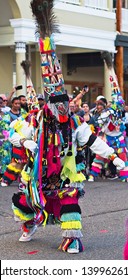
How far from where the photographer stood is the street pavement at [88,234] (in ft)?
17.3

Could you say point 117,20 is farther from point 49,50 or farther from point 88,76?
point 49,50

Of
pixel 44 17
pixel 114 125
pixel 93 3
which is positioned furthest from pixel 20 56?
pixel 44 17

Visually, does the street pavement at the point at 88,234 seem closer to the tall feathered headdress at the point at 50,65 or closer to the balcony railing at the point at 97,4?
the tall feathered headdress at the point at 50,65

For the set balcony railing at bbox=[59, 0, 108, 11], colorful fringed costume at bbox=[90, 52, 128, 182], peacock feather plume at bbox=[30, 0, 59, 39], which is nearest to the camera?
peacock feather plume at bbox=[30, 0, 59, 39]

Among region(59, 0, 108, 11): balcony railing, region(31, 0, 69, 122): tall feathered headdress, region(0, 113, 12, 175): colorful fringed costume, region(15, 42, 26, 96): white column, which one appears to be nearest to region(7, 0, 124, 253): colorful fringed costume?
region(31, 0, 69, 122): tall feathered headdress

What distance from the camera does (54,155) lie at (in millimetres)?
5297

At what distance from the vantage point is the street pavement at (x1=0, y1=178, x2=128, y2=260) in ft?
17.3

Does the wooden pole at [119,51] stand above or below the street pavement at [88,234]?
above

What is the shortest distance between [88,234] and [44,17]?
7.89 ft

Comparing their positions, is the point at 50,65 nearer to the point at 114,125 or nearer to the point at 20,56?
the point at 114,125

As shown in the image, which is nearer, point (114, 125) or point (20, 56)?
point (114, 125)

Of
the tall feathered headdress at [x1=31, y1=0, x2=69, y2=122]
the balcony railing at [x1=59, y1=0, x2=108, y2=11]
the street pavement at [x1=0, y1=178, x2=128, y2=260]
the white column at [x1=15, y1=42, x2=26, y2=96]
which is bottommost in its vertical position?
the street pavement at [x1=0, y1=178, x2=128, y2=260]

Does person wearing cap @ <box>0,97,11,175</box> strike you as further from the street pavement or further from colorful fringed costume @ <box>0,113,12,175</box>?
the street pavement

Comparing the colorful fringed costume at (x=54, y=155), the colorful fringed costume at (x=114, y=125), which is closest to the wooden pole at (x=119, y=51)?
the colorful fringed costume at (x=114, y=125)
